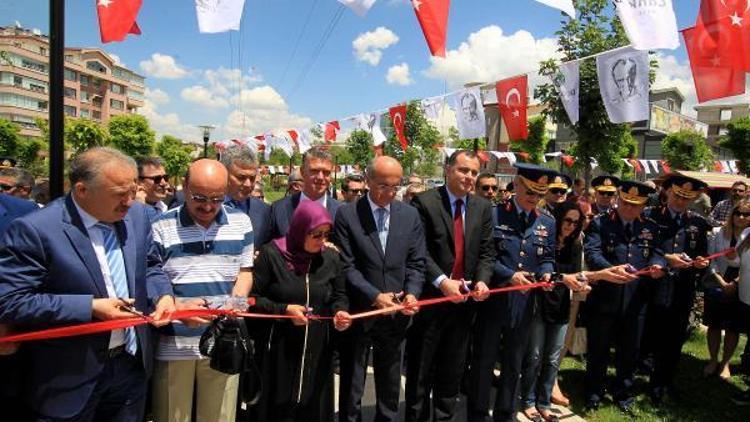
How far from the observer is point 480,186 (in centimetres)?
607

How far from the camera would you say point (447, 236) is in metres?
3.80

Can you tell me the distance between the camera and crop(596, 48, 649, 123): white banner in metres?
5.77

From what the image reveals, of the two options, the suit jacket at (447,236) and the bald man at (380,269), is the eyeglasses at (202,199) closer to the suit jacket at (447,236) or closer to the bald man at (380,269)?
the bald man at (380,269)

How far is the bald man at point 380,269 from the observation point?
346cm

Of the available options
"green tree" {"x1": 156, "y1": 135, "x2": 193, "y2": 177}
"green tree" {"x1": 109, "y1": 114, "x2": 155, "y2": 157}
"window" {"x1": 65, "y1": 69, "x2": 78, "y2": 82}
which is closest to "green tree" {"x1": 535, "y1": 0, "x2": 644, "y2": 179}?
"green tree" {"x1": 109, "y1": 114, "x2": 155, "y2": 157}

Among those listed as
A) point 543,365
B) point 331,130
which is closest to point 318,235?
point 543,365

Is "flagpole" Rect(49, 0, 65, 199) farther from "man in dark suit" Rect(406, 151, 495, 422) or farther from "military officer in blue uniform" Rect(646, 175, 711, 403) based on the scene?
"military officer in blue uniform" Rect(646, 175, 711, 403)

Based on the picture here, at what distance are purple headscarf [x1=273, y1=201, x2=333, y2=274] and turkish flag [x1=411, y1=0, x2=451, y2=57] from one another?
109 inches

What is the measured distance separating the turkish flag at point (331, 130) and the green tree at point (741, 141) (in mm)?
27547

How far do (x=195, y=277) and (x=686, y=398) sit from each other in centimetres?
516

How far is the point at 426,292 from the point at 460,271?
1.09ft

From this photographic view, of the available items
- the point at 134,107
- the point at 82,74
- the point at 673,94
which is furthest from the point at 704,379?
the point at 134,107

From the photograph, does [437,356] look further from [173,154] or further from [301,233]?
[173,154]

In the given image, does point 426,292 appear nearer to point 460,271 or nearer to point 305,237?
point 460,271
